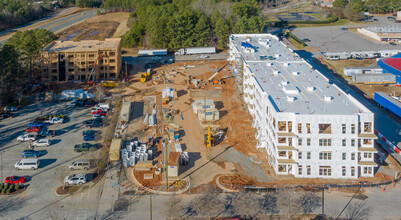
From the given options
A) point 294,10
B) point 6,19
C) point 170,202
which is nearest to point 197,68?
point 170,202

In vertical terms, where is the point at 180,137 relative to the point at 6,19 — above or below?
below

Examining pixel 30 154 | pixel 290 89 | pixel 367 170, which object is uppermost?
pixel 290 89

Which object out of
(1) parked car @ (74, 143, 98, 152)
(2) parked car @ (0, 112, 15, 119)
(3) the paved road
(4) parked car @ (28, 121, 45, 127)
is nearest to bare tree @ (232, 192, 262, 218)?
(1) parked car @ (74, 143, 98, 152)

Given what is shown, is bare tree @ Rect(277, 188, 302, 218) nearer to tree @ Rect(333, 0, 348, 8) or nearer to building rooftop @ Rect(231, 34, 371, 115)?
building rooftop @ Rect(231, 34, 371, 115)

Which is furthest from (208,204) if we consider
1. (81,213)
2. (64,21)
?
(64,21)

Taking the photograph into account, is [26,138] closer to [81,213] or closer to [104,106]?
[104,106]

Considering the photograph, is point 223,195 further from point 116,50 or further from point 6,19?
point 6,19
